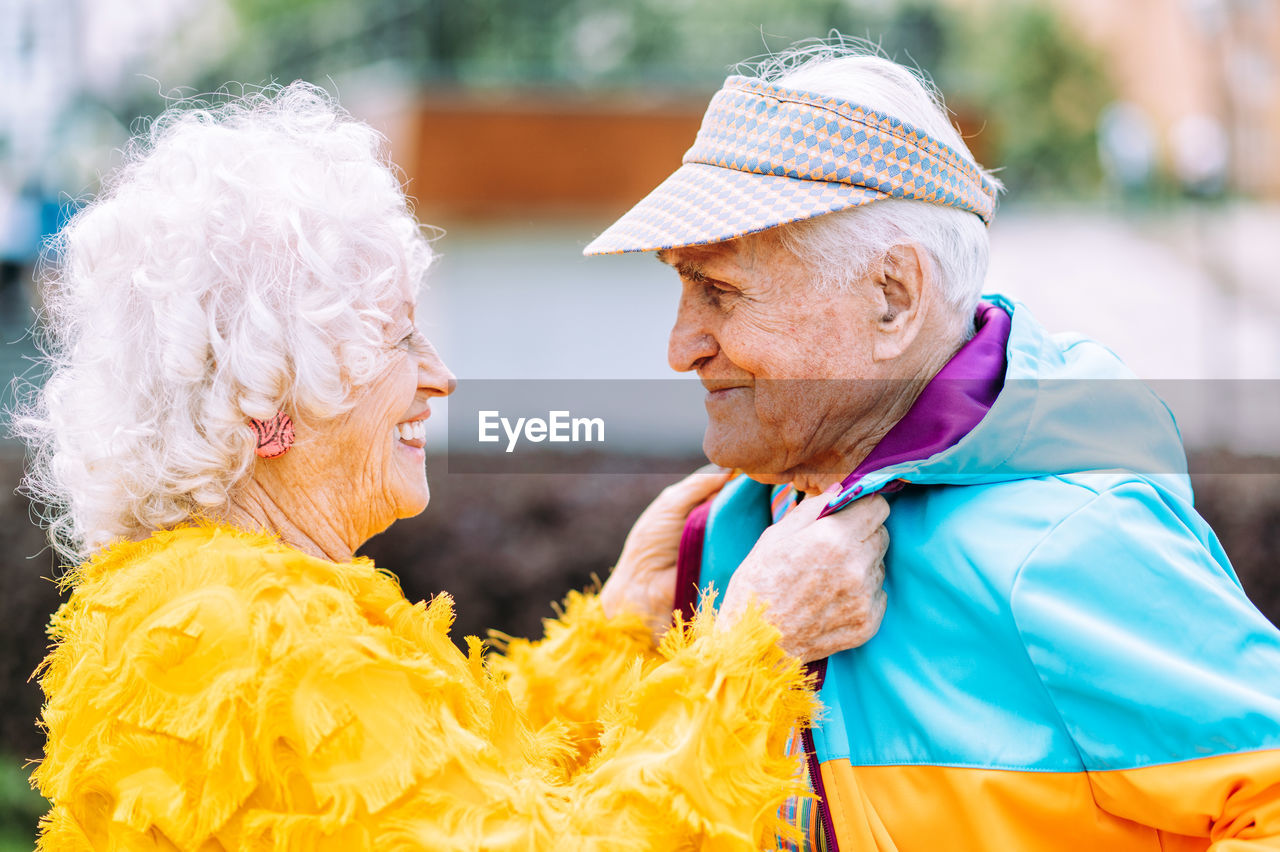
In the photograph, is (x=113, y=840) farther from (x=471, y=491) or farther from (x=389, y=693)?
(x=471, y=491)

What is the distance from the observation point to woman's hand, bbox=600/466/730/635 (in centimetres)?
264

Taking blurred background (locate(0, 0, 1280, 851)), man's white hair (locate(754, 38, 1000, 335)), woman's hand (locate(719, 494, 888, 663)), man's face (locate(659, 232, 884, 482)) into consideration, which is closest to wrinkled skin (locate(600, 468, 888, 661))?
woman's hand (locate(719, 494, 888, 663))

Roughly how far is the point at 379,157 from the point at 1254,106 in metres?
19.0

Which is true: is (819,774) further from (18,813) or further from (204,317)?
(18,813)

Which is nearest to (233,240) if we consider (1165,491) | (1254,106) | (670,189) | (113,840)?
(670,189)

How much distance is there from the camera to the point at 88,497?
80.7 inches

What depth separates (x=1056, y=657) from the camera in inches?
71.7

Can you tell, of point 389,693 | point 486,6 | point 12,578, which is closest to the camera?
point 389,693

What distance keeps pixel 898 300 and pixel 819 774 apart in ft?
2.87

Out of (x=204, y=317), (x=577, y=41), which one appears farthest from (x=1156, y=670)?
(x=577, y=41)

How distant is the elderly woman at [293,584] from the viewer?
1.71 m

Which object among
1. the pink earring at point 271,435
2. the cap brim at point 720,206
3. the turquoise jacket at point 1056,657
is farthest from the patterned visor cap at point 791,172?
the pink earring at point 271,435

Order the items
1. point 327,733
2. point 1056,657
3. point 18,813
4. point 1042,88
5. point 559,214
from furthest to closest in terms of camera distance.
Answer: point 1042,88 → point 559,214 → point 18,813 → point 1056,657 → point 327,733

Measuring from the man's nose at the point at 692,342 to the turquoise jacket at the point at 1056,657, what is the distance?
42 centimetres
